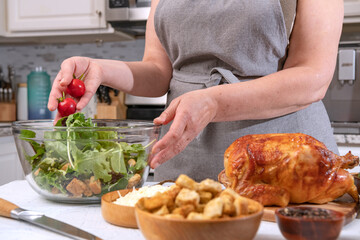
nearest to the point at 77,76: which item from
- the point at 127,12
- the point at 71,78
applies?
the point at 71,78

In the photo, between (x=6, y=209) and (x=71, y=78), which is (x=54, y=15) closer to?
(x=71, y=78)

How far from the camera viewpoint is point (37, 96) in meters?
3.27

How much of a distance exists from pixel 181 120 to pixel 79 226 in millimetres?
293

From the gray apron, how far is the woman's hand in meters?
0.31

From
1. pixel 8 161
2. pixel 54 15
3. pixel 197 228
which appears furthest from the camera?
pixel 54 15

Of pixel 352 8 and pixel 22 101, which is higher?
pixel 352 8

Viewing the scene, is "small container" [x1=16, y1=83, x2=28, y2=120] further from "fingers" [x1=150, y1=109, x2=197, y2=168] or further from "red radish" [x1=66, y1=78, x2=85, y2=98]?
"fingers" [x1=150, y1=109, x2=197, y2=168]

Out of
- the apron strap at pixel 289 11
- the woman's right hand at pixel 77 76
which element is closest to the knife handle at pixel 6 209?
the woman's right hand at pixel 77 76

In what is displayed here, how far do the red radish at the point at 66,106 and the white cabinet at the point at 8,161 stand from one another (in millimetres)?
1896

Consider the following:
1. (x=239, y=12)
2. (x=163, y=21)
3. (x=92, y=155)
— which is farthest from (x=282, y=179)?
(x=163, y=21)

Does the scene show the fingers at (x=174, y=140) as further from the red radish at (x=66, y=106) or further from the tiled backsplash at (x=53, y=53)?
the tiled backsplash at (x=53, y=53)

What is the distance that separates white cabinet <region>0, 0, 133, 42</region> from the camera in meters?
2.93

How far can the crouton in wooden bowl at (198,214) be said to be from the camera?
1.73ft

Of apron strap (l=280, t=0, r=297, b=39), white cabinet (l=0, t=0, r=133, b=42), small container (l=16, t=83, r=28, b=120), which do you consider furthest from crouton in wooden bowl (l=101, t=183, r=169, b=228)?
small container (l=16, t=83, r=28, b=120)
